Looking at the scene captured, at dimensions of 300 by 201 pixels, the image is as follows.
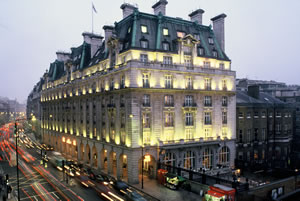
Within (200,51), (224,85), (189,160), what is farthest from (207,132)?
(200,51)

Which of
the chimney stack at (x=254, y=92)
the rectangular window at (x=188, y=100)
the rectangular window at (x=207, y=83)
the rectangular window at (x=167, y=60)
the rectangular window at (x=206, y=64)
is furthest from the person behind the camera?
the chimney stack at (x=254, y=92)

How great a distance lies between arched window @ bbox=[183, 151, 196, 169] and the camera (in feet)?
158

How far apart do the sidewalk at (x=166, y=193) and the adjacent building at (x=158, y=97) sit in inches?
121

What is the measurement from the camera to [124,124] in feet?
148

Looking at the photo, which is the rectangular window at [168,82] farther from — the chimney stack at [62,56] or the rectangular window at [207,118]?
the chimney stack at [62,56]

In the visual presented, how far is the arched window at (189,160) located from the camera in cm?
4822

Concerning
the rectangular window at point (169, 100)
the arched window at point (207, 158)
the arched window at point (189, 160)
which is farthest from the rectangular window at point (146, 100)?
the arched window at point (207, 158)

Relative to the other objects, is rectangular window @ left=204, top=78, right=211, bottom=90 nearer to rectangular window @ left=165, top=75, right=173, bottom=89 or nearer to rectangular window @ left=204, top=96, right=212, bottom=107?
rectangular window @ left=204, top=96, right=212, bottom=107

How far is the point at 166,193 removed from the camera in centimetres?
3812

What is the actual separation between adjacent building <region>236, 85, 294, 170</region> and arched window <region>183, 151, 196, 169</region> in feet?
55.9

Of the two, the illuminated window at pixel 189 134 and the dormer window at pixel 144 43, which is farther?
the illuminated window at pixel 189 134

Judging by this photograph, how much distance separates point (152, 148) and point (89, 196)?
44.1 feet

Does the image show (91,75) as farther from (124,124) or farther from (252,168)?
(252,168)

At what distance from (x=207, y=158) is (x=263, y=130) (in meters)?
23.0
